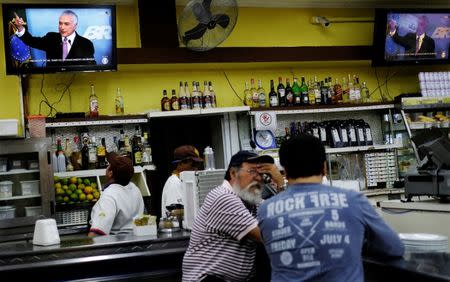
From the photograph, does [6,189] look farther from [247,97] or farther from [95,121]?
[247,97]

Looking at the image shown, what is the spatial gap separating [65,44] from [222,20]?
5.33 ft

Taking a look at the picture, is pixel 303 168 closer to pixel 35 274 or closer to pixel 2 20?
pixel 35 274

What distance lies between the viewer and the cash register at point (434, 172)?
3.34 meters

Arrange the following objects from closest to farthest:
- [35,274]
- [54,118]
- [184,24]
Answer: [35,274], [184,24], [54,118]

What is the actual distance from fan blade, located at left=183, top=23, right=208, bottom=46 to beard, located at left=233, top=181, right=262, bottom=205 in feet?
8.56

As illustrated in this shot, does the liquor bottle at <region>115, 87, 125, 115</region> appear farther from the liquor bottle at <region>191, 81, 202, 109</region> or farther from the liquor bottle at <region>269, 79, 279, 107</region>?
the liquor bottle at <region>269, 79, 279, 107</region>

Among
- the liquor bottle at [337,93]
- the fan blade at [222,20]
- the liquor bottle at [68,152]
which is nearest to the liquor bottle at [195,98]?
the fan blade at [222,20]

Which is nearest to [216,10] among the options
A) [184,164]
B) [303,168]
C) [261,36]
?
[184,164]

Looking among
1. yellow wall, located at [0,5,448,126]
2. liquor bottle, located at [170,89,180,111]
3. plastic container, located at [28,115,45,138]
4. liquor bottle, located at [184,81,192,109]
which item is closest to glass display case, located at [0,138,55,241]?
plastic container, located at [28,115,45,138]

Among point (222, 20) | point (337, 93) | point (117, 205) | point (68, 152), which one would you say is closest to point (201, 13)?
point (222, 20)

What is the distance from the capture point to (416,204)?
3.51m

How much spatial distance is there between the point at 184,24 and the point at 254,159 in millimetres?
2547

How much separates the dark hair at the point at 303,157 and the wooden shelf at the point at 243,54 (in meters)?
4.15

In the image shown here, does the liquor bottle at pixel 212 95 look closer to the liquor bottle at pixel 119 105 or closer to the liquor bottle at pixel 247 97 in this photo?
the liquor bottle at pixel 247 97
